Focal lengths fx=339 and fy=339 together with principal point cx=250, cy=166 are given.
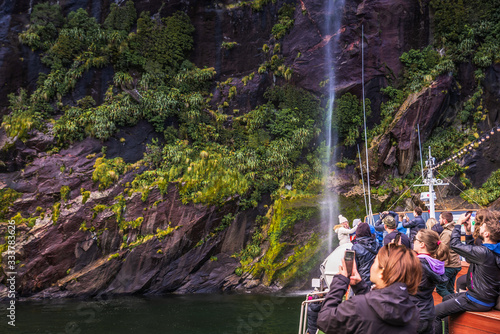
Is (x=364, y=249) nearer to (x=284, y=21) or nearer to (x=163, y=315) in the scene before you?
(x=163, y=315)

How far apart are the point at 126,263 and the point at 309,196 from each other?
10819mm

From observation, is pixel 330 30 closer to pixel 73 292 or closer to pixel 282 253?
pixel 282 253

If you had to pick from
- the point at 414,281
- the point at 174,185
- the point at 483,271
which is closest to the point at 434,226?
the point at 483,271

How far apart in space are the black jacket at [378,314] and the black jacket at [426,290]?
1.39 meters

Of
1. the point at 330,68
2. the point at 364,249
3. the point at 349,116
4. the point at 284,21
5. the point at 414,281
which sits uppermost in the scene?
the point at 284,21

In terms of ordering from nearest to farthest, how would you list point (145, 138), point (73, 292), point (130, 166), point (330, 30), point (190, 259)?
point (73, 292)
point (190, 259)
point (130, 166)
point (145, 138)
point (330, 30)

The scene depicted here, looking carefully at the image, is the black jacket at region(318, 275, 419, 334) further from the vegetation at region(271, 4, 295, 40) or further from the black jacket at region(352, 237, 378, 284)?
the vegetation at region(271, 4, 295, 40)

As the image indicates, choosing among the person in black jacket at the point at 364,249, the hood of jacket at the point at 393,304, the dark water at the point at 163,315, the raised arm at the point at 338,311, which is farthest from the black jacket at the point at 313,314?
the dark water at the point at 163,315

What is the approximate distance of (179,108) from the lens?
2259 cm

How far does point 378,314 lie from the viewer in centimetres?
235

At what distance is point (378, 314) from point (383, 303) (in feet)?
0.28

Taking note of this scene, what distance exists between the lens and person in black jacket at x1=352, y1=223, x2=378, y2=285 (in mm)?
4867

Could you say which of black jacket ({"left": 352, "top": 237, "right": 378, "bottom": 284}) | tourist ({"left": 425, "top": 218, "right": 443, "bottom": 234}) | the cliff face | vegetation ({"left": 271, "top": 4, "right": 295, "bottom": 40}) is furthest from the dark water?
vegetation ({"left": 271, "top": 4, "right": 295, "bottom": 40})

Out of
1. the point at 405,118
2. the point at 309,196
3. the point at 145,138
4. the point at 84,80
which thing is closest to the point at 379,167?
the point at 405,118
